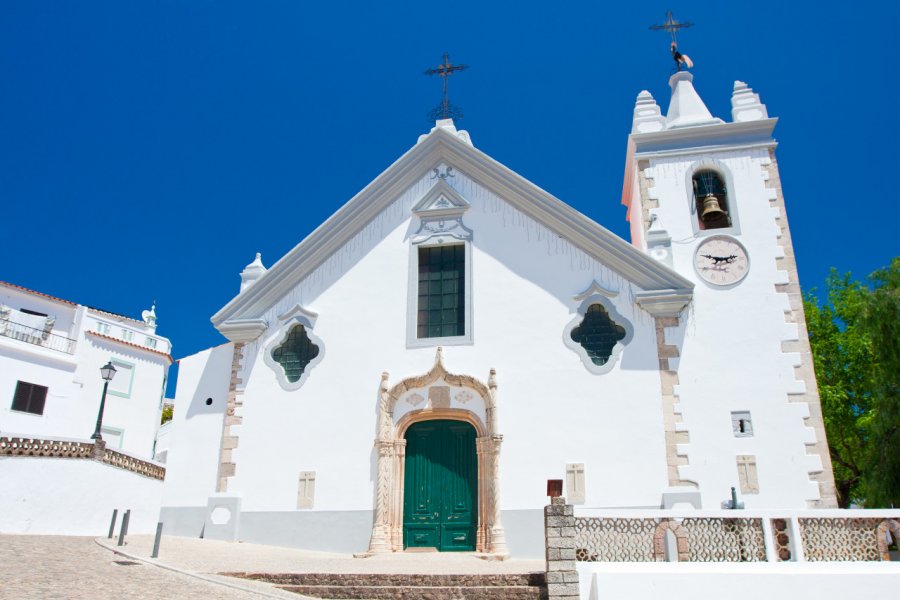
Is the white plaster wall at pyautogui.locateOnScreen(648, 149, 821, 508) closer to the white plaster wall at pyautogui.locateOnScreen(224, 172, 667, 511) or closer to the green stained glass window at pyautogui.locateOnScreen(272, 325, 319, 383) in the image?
the white plaster wall at pyautogui.locateOnScreen(224, 172, 667, 511)

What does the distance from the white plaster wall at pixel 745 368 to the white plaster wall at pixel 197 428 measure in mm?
8798

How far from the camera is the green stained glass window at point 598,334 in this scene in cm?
1330

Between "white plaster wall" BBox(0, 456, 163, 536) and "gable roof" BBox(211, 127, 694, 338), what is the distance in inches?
151

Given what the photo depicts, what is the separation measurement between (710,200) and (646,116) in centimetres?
270

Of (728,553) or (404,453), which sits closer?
(728,553)

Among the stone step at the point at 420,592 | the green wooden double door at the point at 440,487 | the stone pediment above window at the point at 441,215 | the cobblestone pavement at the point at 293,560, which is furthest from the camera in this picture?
the stone pediment above window at the point at 441,215

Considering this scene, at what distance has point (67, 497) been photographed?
551 inches

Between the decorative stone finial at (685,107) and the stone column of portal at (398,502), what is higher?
the decorative stone finial at (685,107)

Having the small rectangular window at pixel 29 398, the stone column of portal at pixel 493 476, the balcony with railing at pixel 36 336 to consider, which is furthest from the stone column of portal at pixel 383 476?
the balcony with railing at pixel 36 336

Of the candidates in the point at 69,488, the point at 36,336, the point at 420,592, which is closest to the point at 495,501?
the point at 420,592

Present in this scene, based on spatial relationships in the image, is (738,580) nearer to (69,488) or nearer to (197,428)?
(197,428)

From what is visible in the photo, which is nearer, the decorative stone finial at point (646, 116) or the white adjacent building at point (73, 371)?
the decorative stone finial at point (646, 116)

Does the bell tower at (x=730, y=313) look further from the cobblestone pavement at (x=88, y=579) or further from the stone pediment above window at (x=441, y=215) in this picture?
Answer: the cobblestone pavement at (x=88, y=579)

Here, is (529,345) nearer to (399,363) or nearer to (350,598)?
(399,363)
